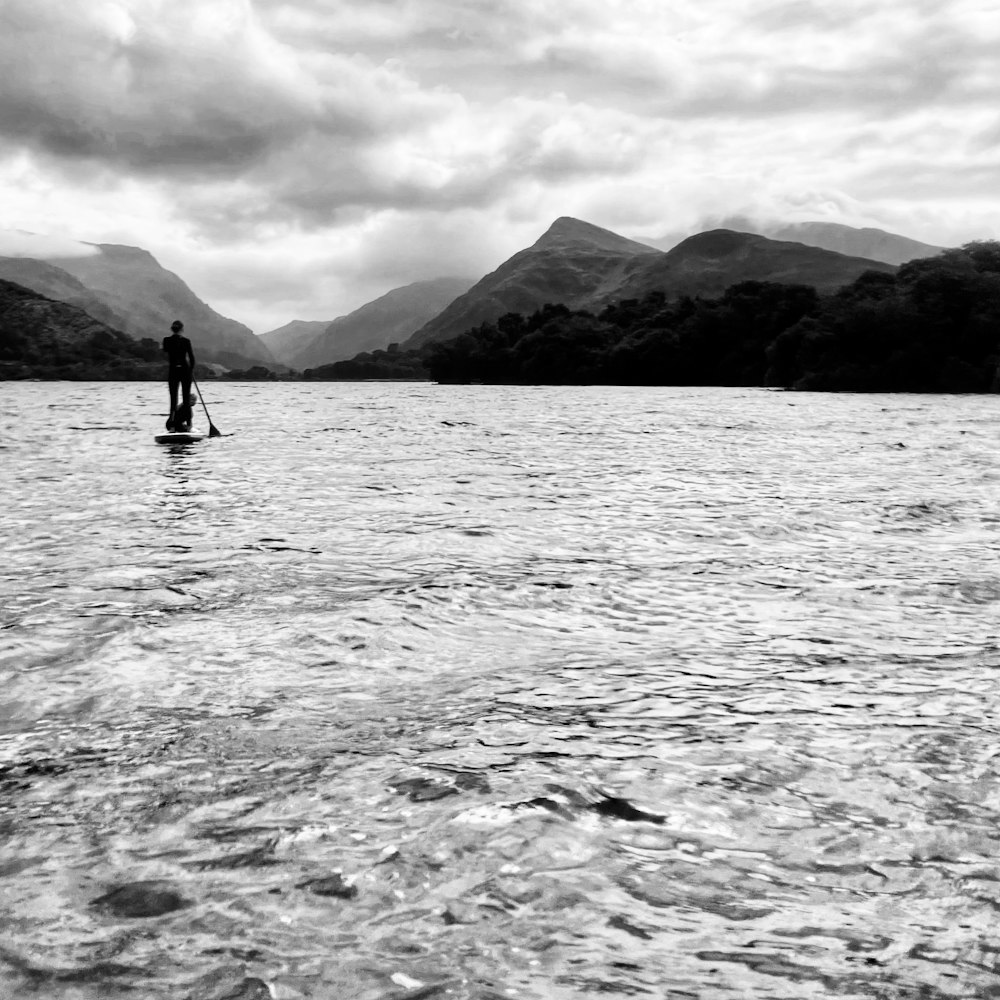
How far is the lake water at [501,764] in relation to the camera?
154 inches

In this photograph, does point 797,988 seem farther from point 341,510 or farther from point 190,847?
point 341,510

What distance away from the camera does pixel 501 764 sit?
588 centimetres

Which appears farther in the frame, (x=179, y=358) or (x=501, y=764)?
(x=179, y=358)

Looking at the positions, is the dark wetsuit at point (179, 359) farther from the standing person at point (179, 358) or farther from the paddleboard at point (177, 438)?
the paddleboard at point (177, 438)

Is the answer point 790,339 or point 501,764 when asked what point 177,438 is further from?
point 790,339

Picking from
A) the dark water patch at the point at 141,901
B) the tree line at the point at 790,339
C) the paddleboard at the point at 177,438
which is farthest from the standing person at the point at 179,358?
the tree line at the point at 790,339

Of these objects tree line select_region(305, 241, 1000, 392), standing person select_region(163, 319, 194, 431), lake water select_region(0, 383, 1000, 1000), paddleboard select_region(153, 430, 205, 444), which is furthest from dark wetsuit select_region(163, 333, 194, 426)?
tree line select_region(305, 241, 1000, 392)

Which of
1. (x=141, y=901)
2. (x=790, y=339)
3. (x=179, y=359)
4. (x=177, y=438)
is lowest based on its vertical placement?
(x=141, y=901)

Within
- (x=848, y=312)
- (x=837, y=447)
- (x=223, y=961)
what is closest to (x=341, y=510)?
(x=223, y=961)

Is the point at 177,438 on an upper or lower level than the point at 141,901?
upper

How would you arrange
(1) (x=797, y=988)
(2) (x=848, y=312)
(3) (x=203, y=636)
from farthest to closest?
1. (2) (x=848, y=312)
2. (3) (x=203, y=636)
3. (1) (x=797, y=988)

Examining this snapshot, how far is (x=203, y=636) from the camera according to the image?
891 centimetres

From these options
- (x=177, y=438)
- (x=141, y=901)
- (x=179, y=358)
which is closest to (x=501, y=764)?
(x=141, y=901)

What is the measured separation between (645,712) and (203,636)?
159 inches
